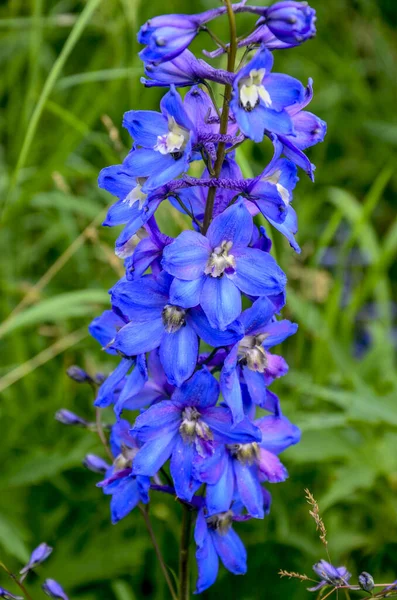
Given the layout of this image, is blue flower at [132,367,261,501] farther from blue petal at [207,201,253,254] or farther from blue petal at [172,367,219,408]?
blue petal at [207,201,253,254]

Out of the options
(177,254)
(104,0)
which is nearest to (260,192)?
(177,254)

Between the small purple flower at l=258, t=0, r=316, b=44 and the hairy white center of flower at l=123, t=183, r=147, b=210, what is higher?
the small purple flower at l=258, t=0, r=316, b=44

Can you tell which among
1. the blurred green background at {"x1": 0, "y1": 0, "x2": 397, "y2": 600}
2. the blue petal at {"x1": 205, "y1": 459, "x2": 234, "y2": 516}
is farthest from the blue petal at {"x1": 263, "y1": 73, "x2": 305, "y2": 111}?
the blurred green background at {"x1": 0, "y1": 0, "x2": 397, "y2": 600}

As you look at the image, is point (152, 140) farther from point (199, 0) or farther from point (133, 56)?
point (199, 0)

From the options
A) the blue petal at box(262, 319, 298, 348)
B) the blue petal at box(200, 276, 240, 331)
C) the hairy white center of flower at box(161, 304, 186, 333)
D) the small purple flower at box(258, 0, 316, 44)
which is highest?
the small purple flower at box(258, 0, 316, 44)

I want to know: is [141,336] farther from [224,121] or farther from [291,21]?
[291,21]

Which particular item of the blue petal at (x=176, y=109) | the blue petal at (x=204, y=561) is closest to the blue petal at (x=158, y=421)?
the blue petal at (x=204, y=561)

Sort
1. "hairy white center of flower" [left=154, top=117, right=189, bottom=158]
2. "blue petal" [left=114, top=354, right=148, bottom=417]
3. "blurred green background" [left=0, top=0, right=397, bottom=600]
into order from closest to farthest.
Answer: "hairy white center of flower" [left=154, top=117, right=189, bottom=158]
"blue petal" [left=114, top=354, right=148, bottom=417]
"blurred green background" [left=0, top=0, right=397, bottom=600]

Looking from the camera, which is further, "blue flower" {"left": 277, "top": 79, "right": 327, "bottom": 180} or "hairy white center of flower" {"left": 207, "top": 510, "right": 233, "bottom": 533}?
"hairy white center of flower" {"left": 207, "top": 510, "right": 233, "bottom": 533}

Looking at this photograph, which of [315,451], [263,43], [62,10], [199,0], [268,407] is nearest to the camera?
[263,43]
